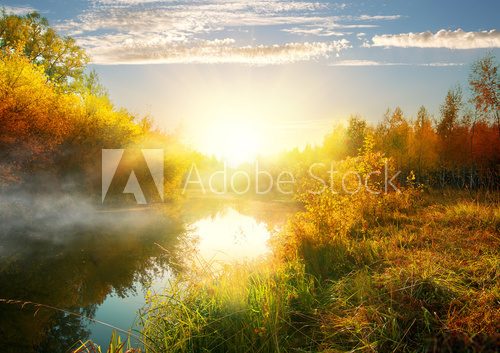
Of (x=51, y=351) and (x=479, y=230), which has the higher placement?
(x=479, y=230)

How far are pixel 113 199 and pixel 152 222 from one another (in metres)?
7.47

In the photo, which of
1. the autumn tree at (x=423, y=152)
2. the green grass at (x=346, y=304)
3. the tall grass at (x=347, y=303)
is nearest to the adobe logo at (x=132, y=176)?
the green grass at (x=346, y=304)

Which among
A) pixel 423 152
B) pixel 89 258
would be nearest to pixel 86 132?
pixel 89 258

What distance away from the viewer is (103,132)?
25047mm

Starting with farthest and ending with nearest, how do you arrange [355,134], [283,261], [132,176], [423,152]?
[355,134] < [423,152] < [132,176] < [283,261]

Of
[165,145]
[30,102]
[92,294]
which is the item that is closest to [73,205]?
[30,102]

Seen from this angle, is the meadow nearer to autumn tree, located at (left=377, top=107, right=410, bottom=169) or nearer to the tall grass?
the tall grass

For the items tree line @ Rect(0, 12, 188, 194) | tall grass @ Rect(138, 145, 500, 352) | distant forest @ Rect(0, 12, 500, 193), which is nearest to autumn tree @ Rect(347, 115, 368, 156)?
distant forest @ Rect(0, 12, 500, 193)

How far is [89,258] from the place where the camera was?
1252 centimetres

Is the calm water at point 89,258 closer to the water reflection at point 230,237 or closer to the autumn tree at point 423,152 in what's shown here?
the water reflection at point 230,237

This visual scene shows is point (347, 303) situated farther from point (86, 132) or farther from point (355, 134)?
point (355, 134)

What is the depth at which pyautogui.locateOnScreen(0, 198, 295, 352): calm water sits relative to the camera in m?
7.34

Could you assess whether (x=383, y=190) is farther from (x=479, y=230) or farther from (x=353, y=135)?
(x=353, y=135)

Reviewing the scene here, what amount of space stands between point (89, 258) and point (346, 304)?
1001cm
